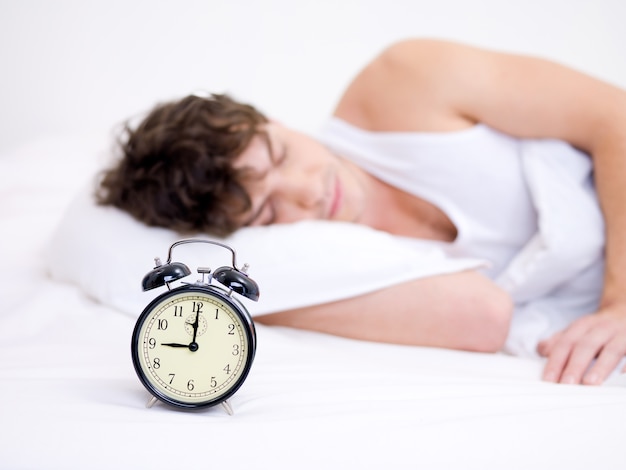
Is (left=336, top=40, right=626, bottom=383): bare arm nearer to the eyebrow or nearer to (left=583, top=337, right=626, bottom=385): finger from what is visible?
(left=583, top=337, right=626, bottom=385): finger

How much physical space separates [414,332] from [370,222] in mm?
493

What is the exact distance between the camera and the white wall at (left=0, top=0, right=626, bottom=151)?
9.08ft

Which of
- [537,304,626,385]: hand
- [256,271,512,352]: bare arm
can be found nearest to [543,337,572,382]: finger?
[537,304,626,385]: hand

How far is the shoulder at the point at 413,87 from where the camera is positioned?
5.65 ft

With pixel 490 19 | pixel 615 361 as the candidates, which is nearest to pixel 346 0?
pixel 490 19

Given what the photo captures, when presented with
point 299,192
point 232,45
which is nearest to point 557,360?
point 299,192

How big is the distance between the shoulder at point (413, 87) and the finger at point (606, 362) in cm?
66

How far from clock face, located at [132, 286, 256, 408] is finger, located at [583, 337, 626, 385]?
624 millimetres

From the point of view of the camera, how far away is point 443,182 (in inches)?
69.4

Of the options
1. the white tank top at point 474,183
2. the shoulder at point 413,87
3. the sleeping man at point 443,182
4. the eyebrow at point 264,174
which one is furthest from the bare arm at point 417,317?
the shoulder at point 413,87

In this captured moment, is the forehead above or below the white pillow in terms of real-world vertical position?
above

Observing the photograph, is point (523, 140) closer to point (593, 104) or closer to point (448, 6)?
point (593, 104)

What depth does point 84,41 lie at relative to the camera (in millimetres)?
2783

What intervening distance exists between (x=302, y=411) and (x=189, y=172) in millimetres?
759
